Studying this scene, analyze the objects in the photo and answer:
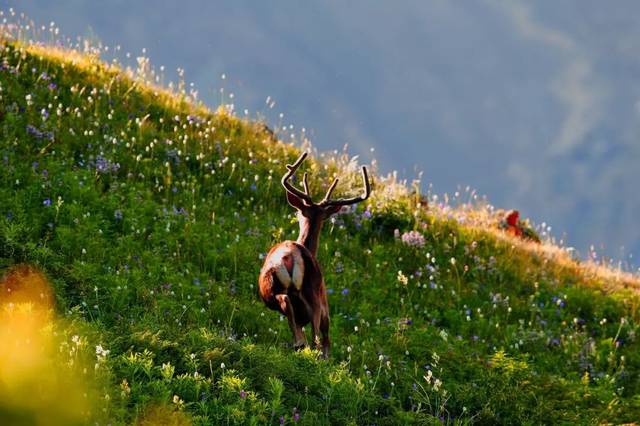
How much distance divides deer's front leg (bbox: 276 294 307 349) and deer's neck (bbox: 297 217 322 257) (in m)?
0.74

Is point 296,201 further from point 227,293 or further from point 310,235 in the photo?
point 227,293

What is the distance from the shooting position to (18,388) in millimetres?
5352

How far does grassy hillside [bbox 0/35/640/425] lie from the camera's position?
614 centimetres

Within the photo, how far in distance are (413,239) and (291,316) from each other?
Answer: 7.44 metres

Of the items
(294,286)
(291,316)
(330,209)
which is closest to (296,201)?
(330,209)

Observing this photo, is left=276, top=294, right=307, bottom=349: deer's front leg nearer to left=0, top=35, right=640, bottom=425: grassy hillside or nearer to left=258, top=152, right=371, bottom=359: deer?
left=258, top=152, right=371, bottom=359: deer

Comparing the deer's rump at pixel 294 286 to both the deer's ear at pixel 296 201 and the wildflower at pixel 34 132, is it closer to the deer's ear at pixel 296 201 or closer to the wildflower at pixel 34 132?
the deer's ear at pixel 296 201

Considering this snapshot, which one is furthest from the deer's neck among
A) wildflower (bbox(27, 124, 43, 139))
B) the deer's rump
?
wildflower (bbox(27, 124, 43, 139))

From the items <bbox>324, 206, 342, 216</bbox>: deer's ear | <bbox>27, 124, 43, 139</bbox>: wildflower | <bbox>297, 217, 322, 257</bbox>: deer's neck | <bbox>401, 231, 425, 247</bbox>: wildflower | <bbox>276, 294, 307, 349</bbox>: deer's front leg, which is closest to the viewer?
<bbox>276, 294, 307, 349</bbox>: deer's front leg

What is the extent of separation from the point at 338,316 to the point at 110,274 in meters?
3.34

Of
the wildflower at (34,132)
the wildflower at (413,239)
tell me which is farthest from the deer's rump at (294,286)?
the wildflower at (34,132)

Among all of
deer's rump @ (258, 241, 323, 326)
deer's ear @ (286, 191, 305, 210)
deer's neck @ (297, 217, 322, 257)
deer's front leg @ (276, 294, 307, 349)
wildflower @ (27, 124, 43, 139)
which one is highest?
wildflower @ (27, 124, 43, 139)

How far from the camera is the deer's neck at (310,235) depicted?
8.18 m

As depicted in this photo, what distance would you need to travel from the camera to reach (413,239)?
48.3 feet
